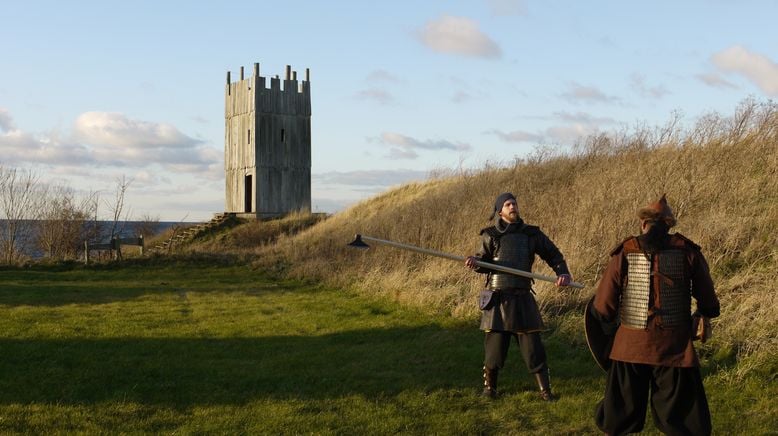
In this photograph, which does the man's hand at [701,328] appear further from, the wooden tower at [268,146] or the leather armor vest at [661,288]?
the wooden tower at [268,146]

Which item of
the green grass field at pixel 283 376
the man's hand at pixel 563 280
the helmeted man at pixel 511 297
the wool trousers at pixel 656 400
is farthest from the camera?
the helmeted man at pixel 511 297

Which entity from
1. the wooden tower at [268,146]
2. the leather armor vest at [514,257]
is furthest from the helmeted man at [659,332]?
the wooden tower at [268,146]

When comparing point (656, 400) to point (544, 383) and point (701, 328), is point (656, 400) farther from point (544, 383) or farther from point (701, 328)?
point (544, 383)

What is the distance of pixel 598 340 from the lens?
6203 mm

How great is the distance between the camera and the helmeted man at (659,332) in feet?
19.0

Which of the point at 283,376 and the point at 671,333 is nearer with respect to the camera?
the point at 671,333

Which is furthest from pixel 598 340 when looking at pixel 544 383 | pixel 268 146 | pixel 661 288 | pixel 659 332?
pixel 268 146

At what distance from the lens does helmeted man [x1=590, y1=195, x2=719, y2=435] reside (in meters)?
5.78

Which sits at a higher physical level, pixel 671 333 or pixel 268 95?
pixel 268 95

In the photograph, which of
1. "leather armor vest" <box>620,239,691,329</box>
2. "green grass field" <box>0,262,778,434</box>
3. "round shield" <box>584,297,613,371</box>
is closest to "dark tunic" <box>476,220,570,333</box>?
"green grass field" <box>0,262,778,434</box>

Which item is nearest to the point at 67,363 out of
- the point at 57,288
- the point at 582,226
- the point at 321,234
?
the point at 582,226

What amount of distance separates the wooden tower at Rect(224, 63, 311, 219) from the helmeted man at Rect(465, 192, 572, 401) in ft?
103

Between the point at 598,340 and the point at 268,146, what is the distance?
3425 centimetres

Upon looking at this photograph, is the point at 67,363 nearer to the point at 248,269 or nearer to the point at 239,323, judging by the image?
the point at 239,323
